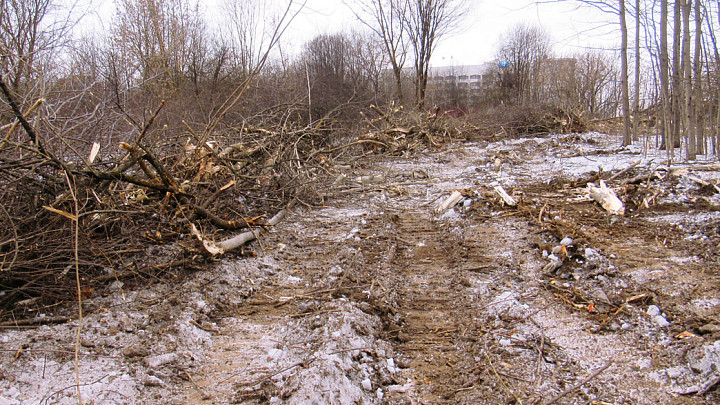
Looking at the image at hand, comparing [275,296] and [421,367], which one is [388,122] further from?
[421,367]

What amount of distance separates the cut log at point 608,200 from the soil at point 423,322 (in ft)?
0.39

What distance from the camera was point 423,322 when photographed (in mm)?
3104

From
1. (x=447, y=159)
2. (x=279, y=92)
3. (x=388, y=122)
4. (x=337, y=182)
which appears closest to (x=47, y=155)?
(x=337, y=182)

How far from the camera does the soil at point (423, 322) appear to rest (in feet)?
7.34

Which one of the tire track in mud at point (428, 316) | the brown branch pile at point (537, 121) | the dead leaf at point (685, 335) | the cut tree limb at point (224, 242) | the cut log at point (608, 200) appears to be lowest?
the tire track in mud at point (428, 316)

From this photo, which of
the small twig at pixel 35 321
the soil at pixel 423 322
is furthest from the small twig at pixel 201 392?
the small twig at pixel 35 321

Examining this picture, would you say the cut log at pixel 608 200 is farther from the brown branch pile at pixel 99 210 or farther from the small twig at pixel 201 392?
the small twig at pixel 201 392

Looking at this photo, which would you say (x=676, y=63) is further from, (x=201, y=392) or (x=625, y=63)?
(x=201, y=392)

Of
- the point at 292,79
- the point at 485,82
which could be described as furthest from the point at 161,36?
the point at 485,82

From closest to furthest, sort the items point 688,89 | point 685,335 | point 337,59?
point 685,335 < point 688,89 < point 337,59

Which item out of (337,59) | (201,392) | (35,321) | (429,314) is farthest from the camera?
(337,59)

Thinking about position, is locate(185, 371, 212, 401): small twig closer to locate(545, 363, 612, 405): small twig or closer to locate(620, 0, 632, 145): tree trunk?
locate(545, 363, 612, 405): small twig

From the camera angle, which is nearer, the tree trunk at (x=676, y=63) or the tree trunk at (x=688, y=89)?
the tree trunk at (x=688, y=89)

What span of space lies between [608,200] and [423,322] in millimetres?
3859
